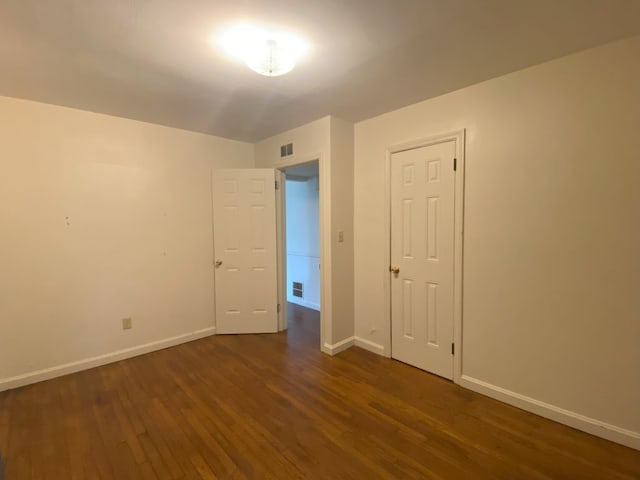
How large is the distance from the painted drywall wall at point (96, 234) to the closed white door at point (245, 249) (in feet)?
0.50

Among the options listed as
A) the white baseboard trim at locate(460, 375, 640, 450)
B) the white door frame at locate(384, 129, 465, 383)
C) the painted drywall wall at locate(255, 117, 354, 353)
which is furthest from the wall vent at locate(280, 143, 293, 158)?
the white baseboard trim at locate(460, 375, 640, 450)

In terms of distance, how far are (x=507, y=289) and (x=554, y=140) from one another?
3.58ft

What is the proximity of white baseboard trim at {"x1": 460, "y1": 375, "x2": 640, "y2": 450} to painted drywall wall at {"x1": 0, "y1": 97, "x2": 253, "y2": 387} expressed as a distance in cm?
299

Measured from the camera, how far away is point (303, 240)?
537 cm

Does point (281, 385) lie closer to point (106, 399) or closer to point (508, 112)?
Answer: point (106, 399)

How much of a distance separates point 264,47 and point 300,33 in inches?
9.8

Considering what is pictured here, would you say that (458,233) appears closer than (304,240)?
Yes

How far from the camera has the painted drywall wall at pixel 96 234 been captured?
8.54 ft

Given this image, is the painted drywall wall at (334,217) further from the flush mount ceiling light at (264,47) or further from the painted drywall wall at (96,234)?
the painted drywall wall at (96,234)

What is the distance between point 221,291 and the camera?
3.79 m

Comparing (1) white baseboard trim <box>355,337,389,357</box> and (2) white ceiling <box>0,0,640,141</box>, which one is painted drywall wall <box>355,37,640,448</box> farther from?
(1) white baseboard trim <box>355,337,389,357</box>

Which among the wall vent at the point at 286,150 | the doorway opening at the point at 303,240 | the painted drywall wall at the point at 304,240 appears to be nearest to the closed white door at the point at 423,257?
the wall vent at the point at 286,150

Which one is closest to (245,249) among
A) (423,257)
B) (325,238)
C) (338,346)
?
(325,238)

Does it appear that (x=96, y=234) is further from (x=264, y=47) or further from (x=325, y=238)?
(x=264, y=47)
